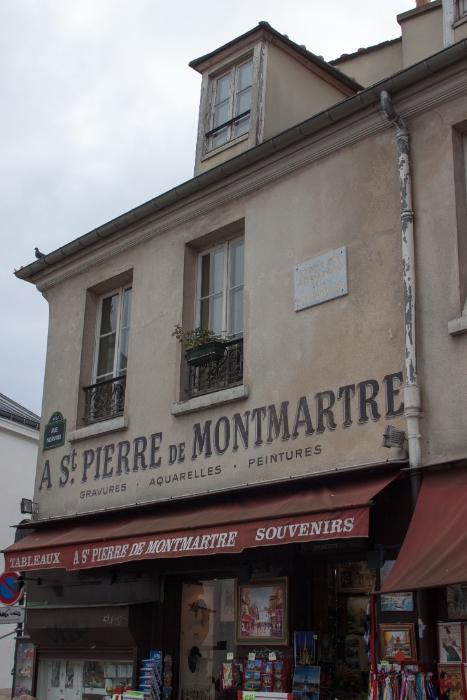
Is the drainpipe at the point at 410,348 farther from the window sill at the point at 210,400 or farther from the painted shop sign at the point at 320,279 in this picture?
the window sill at the point at 210,400

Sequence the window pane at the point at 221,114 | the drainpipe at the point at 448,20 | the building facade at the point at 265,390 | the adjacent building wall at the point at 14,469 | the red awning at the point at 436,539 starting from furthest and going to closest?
the adjacent building wall at the point at 14,469 < the window pane at the point at 221,114 < the drainpipe at the point at 448,20 < the building facade at the point at 265,390 < the red awning at the point at 436,539

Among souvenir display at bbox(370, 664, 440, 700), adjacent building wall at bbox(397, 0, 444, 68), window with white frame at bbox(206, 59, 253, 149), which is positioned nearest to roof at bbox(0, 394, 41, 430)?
window with white frame at bbox(206, 59, 253, 149)

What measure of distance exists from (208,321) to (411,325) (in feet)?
10.4

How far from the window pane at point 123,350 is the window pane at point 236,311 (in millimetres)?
1723

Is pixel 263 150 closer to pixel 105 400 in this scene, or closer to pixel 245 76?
pixel 245 76

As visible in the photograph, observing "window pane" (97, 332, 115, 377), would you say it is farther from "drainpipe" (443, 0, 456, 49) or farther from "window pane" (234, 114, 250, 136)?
"drainpipe" (443, 0, 456, 49)

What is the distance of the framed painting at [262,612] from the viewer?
26.0ft

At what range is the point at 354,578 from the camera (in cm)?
788

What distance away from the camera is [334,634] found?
312 inches

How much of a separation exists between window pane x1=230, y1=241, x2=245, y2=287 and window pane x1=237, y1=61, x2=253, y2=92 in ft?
7.22

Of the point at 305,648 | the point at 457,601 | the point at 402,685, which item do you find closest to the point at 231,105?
the point at 305,648

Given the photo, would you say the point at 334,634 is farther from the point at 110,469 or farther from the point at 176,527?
the point at 110,469

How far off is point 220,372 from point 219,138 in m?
3.22

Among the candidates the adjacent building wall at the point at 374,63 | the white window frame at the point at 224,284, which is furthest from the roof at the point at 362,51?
the white window frame at the point at 224,284
